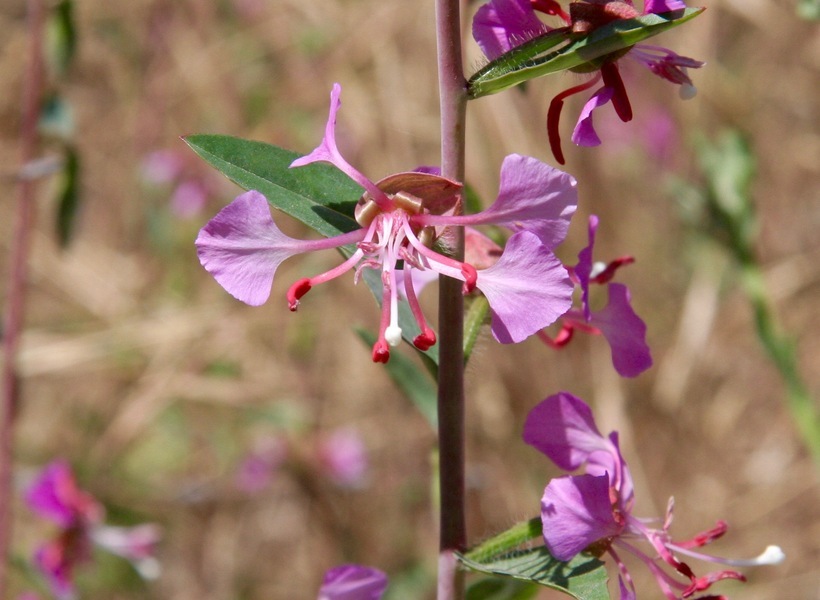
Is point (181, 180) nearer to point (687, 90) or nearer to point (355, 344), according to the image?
point (355, 344)

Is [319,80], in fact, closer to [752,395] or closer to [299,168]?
[752,395]

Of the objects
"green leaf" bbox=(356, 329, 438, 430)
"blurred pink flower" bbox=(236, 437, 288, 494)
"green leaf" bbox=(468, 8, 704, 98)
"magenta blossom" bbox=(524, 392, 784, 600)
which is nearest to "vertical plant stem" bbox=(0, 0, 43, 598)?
"green leaf" bbox=(356, 329, 438, 430)

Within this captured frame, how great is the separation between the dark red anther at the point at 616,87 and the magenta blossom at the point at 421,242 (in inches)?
4.2

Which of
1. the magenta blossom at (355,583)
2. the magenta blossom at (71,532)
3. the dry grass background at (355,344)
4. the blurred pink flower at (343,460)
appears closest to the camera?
the magenta blossom at (355,583)

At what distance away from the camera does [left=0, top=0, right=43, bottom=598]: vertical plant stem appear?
1499 mm

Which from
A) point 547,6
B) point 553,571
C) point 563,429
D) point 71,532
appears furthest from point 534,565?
point 71,532

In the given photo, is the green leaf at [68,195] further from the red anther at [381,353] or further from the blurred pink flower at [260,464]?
the red anther at [381,353]

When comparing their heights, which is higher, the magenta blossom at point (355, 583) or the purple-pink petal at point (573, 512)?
the purple-pink petal at point (573, 512)

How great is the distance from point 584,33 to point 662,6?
6 centimetres

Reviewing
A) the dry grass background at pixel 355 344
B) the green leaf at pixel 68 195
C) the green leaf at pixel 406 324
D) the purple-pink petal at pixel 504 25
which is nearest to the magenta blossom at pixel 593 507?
the green leaf at pixel 406 324

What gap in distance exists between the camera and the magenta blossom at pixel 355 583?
2.91 feet

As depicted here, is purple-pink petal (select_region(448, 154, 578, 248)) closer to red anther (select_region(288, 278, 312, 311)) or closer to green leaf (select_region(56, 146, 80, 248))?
red anther (select_region(288, 278, 312, 311))

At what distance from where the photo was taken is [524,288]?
690 mm

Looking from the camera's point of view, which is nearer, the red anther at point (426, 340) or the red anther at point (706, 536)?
the red anther at point (426, 340)
